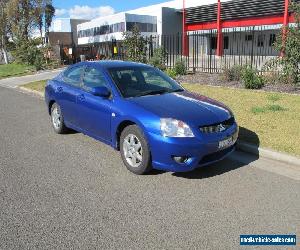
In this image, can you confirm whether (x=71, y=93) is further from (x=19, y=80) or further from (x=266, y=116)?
(x=19, y=80)

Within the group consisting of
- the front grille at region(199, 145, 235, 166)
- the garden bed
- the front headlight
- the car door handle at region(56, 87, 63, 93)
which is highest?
the car door handle at region(56, 87, 63, 93)

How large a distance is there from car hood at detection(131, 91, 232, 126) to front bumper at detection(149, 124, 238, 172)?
24 cm

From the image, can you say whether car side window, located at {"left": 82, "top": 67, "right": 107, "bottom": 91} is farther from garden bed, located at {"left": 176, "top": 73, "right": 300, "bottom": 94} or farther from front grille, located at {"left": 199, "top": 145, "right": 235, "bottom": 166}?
garden bed, located at {"left": 176, "top": 73, "right": 300, "bottom": 94}

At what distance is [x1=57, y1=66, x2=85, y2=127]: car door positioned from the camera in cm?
627

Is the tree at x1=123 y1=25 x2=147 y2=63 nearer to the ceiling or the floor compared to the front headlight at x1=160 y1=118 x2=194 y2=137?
nearer to the ceiling

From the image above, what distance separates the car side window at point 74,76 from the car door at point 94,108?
0.17 metres

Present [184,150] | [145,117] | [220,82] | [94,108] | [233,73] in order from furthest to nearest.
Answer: [220,82] < [233,73] < [94,108] < [145,117] < [184,150]

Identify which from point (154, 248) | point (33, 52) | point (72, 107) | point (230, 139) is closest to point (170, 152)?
point (230, 139)

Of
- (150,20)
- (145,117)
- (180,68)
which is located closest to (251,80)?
(180,68)

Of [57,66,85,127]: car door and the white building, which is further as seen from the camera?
the white building

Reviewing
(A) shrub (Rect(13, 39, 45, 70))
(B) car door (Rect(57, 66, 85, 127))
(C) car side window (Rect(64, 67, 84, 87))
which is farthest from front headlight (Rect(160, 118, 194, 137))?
(A) shrub (Rect(13, 39, 45, 70))

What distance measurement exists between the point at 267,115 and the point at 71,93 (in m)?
4.26

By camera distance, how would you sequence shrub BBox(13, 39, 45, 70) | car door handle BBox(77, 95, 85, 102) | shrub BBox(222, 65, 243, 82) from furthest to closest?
shrub BBox(13, 39, 45, 70) → shrub BBox(222, 65, 243, 82) → car door handle BBox(77, 95, 85, 102)

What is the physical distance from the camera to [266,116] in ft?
25.2
